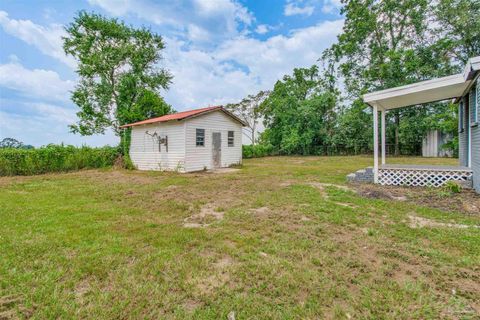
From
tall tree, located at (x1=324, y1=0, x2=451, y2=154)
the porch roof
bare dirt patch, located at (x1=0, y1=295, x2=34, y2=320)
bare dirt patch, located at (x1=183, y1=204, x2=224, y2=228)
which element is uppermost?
tall tree, located at (x1=324, y1=0, x2=451, y2=154)

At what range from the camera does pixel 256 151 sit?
22.8 metres

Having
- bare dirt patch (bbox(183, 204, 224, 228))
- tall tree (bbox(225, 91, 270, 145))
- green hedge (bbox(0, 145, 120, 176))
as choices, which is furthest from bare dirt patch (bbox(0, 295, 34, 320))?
tall tree (bbox(225, 91, 270, 145))

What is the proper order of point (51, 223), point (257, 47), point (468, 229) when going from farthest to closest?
1. point (257, 47)
2. point (51, 223)
3. point (468, 229)

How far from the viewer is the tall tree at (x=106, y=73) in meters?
18.1

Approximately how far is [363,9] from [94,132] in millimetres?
24727

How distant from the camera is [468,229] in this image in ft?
11.2

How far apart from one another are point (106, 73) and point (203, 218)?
63.9 feet

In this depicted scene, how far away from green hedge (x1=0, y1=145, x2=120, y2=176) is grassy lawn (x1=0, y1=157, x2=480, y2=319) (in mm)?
8514

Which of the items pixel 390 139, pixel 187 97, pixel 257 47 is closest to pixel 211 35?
pixel 257 47

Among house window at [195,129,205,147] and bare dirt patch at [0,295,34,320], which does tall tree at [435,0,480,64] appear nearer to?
house window at [195,129,205,147]

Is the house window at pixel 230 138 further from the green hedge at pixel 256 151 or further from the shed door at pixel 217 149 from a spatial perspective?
the green hedge at pixel 256 151

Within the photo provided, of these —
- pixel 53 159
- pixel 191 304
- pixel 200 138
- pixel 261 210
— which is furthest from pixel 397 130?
pixel 53 159

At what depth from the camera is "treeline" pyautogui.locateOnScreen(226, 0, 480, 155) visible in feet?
57.2

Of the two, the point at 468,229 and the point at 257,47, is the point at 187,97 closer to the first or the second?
the point at 257,47
